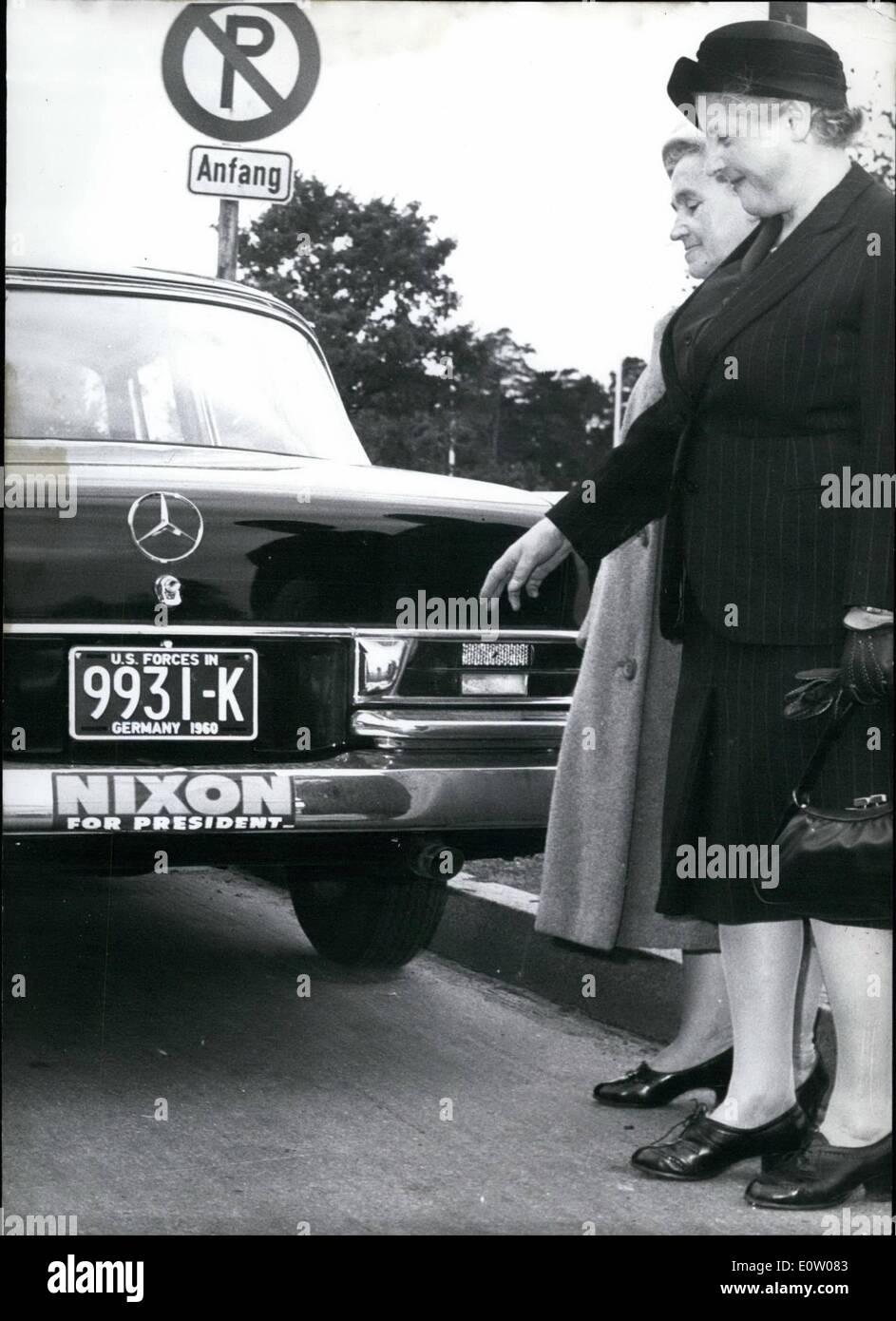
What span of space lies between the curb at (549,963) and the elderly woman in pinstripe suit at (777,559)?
1.70 feet

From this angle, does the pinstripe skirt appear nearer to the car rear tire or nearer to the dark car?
the dark car

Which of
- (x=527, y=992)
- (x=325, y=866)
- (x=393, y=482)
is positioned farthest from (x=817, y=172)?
(x=527, y=992)

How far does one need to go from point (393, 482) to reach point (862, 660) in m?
1.25

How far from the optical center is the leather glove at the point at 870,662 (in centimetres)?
328

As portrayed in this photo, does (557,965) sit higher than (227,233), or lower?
lower

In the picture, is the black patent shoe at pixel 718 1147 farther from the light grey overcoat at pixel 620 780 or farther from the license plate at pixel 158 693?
the license plate at pixel 158 693

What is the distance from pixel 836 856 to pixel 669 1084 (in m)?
0.95

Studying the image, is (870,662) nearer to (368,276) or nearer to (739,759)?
(739,759)

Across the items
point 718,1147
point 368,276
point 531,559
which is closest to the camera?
point 718,1147

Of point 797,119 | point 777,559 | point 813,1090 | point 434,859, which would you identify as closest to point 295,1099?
point 434,859

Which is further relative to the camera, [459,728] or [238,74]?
[459,728]

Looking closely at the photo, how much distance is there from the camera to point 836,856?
10.9 ft

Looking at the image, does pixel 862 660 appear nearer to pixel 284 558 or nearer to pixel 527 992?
pixel 284 558

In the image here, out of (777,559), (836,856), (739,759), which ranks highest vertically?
(777,559)
